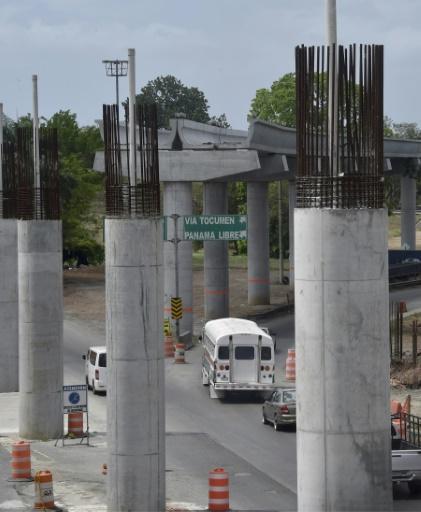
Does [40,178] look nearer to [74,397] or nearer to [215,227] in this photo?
[74,397]

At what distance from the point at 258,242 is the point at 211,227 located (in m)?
20.3

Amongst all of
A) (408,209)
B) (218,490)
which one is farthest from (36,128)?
(408,209)

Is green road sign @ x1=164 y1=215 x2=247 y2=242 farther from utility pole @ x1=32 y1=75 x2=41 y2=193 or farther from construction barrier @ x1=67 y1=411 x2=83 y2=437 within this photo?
construction barrier @ x1=67 y1=411 x2=83 y2=437

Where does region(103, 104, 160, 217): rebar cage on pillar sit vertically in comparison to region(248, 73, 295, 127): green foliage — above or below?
below

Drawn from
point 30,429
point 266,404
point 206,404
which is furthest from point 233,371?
point 30,429

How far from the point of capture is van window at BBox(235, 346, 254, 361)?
141 ft

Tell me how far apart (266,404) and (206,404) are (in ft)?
16.1

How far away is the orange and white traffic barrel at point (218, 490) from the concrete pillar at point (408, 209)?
70.3 meters

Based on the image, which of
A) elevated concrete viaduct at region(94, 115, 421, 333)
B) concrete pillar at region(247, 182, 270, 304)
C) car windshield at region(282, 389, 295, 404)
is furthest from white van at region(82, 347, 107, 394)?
concrete pillar at region(247, 182, 270, 304)

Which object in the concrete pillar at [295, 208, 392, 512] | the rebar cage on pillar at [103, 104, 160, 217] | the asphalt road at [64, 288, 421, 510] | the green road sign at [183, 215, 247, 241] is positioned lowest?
the asphalt road at [64, 288, 421, 510]

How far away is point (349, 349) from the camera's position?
18.8 m

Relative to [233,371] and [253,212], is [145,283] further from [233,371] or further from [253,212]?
[253,212]

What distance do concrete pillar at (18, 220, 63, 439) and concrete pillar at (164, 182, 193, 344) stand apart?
876 inches

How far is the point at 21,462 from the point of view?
100 ft
